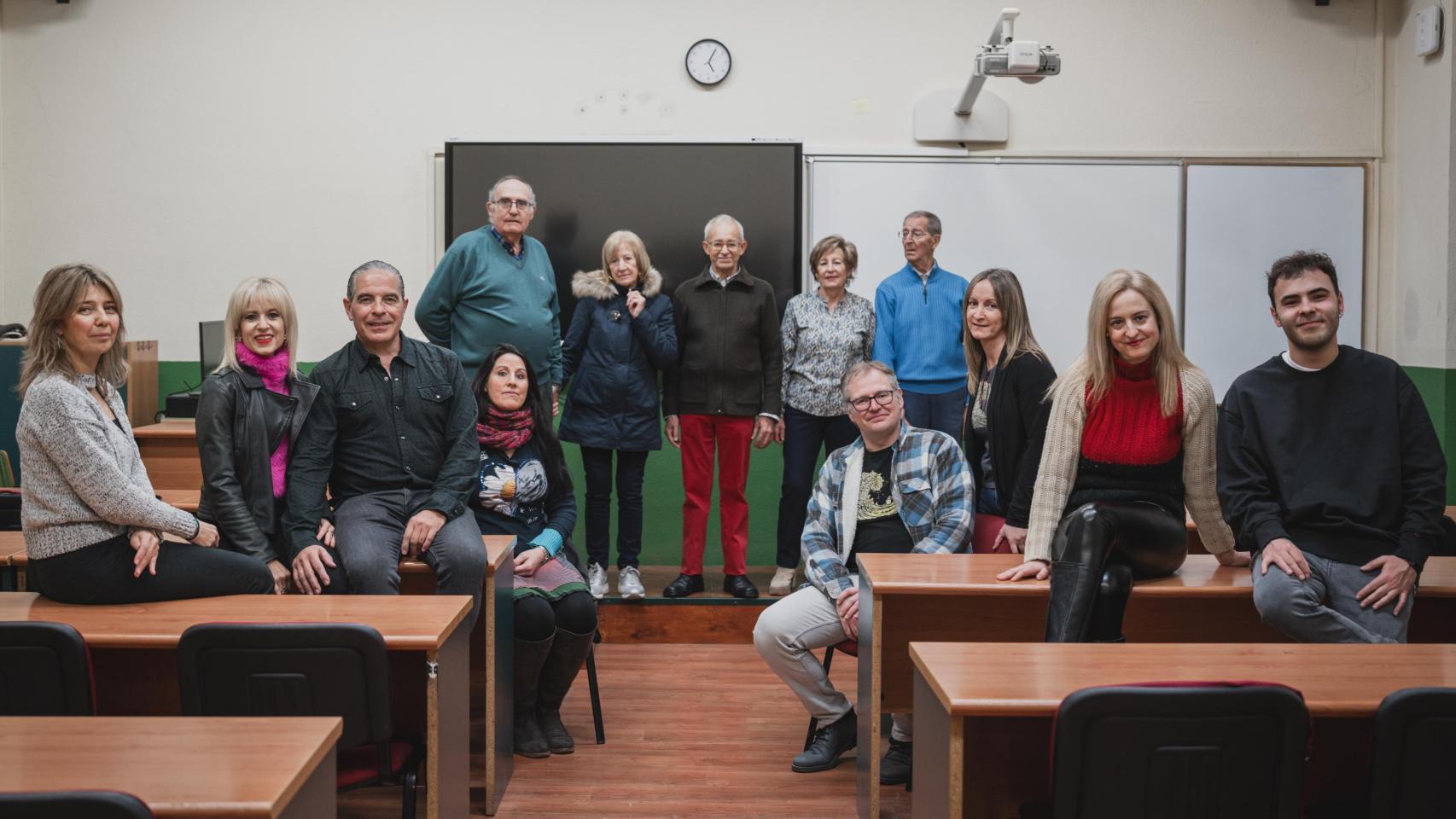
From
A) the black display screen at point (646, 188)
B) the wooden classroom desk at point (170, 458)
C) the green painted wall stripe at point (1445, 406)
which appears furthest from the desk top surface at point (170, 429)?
the green painted wall stripe at point (1445, 406)

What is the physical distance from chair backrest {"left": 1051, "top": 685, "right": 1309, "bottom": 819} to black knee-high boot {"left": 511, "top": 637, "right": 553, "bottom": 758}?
5.86 ft

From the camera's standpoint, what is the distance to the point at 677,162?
5.50 metres

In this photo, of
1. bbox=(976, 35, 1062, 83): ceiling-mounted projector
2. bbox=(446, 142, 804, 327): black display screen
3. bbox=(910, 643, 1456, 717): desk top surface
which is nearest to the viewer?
bbox=(910, 643, 1456, 717): desk top surface

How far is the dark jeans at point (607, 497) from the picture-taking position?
4762 mm

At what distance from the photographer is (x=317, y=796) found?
1.71 m

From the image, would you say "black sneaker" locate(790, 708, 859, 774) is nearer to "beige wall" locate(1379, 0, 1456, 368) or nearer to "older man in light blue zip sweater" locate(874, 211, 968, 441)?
"older man in light blue zip sweater" locate(874, 211, 968, 441)

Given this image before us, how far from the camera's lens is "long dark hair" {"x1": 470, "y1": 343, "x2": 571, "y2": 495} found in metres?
3.47

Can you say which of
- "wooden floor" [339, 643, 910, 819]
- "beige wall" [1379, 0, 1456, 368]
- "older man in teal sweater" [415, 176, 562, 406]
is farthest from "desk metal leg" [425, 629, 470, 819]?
"beige wall" [1379, 0, 1456, 368]

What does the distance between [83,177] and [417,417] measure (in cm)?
348

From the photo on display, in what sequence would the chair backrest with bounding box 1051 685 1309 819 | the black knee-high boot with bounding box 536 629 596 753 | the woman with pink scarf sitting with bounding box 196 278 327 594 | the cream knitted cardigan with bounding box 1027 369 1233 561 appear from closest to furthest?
the chair backrest with bounding box 1051 685 1309 819 → the cream knitted cardigan with bounding box 1027 369 1233 561 → the woman with pink scarf sitting with bounding box 196 278 327 594 → the black knee-high boot with bounding box 536 629 596 753

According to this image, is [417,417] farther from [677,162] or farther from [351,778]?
[677,162]

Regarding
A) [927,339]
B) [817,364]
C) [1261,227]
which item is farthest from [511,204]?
[1261,227]

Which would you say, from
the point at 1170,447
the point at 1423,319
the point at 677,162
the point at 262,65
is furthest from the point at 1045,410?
the point at 262,65

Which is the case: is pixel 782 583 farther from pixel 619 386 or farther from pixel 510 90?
pixel 510 90
